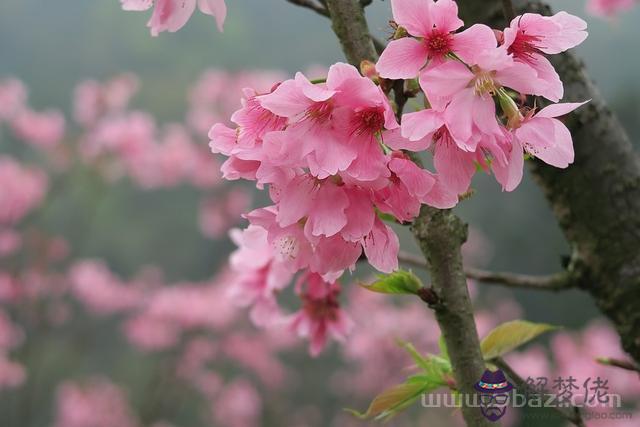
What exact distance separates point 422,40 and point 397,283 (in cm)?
19

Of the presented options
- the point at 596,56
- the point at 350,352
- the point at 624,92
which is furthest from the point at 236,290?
the point at 596,56

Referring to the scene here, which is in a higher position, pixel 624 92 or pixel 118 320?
pixel 624 92

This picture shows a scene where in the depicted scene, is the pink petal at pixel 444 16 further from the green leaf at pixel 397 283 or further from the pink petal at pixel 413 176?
the green leaf at pixel 397 283

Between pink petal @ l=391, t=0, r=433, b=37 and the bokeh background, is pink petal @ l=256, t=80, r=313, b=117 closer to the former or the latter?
pink petal @ l=391, t=0, r=433, b=37

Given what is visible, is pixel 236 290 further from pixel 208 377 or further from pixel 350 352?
pixel 208 377

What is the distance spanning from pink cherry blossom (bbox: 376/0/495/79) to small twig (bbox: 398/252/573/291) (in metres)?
0.26

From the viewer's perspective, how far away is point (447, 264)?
1.37ft

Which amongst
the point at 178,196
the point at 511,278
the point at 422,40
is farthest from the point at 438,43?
the point at 178,196

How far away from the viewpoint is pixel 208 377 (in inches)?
168

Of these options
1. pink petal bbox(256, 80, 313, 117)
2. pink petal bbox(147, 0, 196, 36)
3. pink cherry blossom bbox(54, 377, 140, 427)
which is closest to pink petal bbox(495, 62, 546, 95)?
pink petal bbox(256, 80, 313, 117)

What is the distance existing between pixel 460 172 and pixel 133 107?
18.9ft

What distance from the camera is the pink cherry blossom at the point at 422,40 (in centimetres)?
33

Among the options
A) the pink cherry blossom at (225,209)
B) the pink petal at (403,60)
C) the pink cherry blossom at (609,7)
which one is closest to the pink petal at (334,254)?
the pink petal at (403,60)

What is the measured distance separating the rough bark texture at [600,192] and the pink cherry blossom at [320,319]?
0.84 feet
